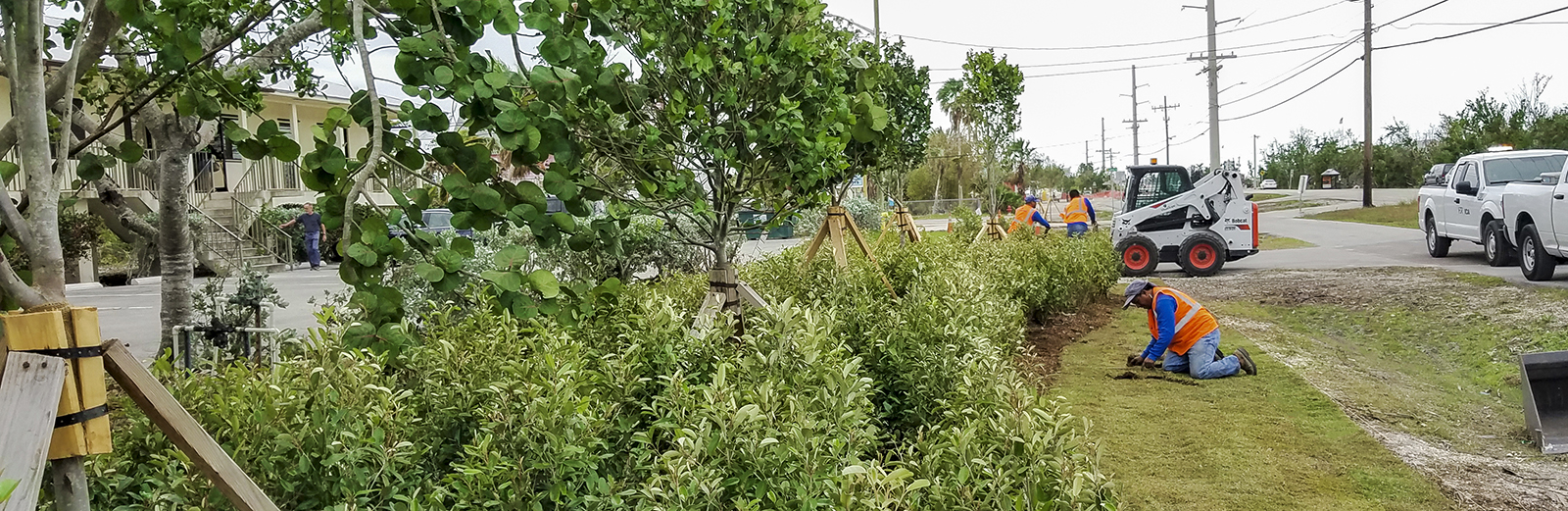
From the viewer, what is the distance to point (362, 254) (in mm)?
1654

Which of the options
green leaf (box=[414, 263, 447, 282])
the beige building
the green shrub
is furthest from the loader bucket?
the beige building

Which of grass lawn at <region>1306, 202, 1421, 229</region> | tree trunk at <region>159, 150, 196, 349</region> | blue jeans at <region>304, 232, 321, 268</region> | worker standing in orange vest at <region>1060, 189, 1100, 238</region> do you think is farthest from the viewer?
grass lawn at <region>1306, 202, 1421, 229</region>

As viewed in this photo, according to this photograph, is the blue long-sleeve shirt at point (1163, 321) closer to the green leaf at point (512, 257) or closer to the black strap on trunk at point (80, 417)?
the green leaf at point (512, 257)

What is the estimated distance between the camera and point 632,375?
13.4 feet

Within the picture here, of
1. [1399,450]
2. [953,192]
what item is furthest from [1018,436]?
[953,192]

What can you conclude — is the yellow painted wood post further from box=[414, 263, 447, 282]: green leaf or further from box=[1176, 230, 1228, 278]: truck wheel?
box=[1176, 230, 1228, 278]: truck wheel

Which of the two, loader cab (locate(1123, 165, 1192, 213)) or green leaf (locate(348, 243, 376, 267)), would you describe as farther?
loader cab (locate(1123, 165, 1192, 213))

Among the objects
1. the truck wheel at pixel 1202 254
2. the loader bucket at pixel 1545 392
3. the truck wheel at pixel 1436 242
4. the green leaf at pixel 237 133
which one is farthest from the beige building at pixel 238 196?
the truck wheel at pixel 1436 242

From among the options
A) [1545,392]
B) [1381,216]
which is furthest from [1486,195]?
[1381,216]

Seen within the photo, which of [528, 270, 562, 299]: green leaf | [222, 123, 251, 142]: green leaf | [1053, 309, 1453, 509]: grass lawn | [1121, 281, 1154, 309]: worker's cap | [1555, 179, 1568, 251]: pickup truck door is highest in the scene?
[222, 123, 251, 142]: green leaf

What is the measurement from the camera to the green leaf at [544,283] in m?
1.79

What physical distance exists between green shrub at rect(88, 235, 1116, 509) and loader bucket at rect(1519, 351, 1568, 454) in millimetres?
3607

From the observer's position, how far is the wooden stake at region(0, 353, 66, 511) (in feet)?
5.72

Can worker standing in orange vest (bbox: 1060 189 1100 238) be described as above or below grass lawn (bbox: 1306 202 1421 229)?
above
